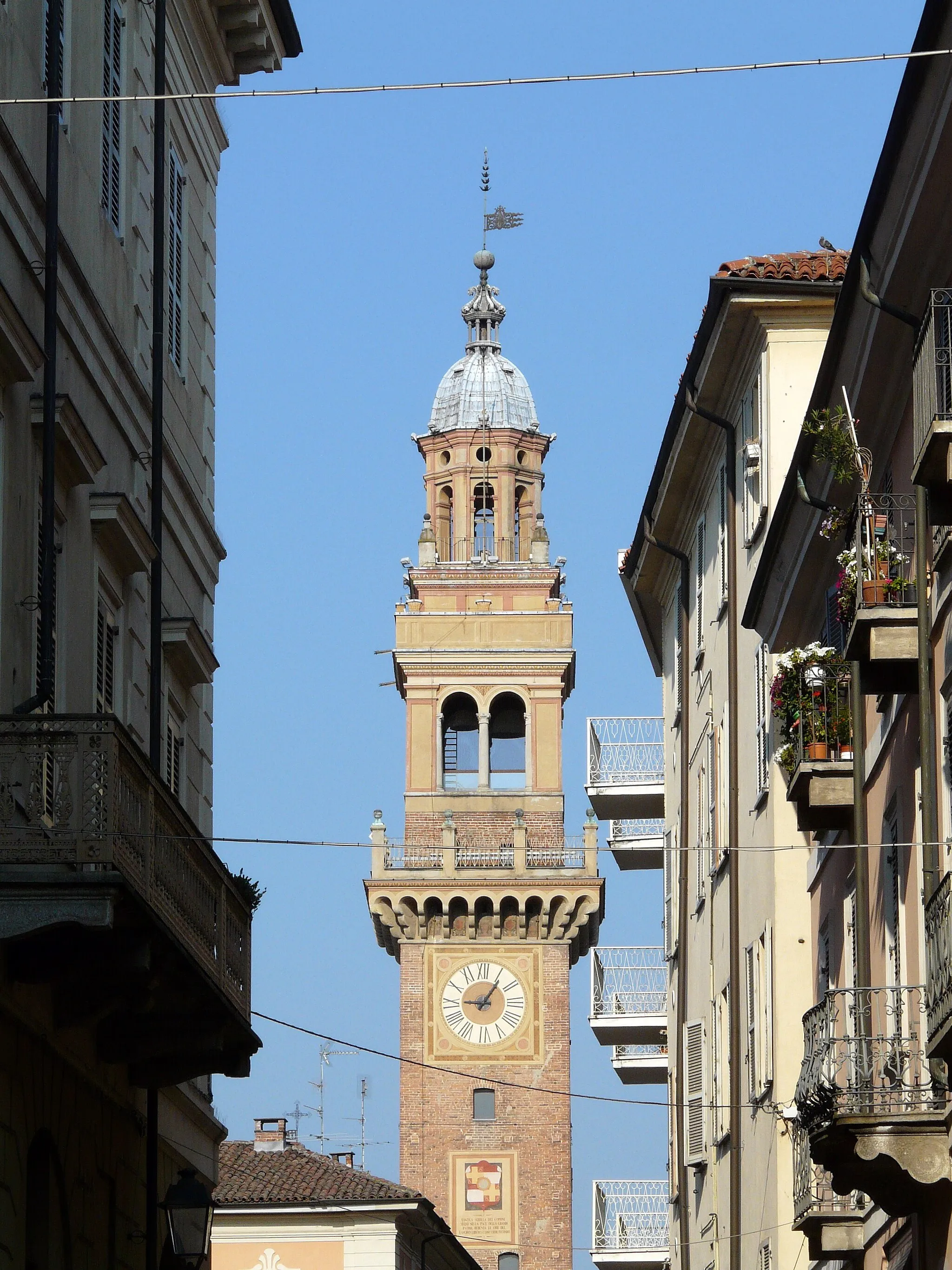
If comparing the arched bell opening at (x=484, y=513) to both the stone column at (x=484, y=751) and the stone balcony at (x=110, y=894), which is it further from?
the stone balcony at (x=110, y=894)

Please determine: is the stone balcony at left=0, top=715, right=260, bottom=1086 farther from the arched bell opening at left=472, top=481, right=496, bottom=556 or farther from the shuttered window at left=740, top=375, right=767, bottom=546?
the arched bell opening at left=472, top=481, right=496, bottom=556

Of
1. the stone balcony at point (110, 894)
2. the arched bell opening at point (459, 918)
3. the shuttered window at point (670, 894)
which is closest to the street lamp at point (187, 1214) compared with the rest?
the stone balcony at point (110, 894)

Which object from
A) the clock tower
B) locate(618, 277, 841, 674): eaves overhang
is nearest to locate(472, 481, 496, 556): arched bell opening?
the clock tower

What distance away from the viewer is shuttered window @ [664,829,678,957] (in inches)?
1219

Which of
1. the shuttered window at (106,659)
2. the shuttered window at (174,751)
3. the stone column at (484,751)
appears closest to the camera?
the shuttered window at (106,659)

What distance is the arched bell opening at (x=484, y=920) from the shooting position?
218 ft

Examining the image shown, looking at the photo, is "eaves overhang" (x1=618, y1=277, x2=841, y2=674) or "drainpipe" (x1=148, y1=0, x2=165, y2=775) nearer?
"drainpipe" (x1=148, y1=0, x2=165, y2=775)

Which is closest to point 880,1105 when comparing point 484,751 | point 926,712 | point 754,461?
point 926,712

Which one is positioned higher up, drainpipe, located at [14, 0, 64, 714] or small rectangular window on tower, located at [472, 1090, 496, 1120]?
drainpipe, located at [14, 0, 64, 714]

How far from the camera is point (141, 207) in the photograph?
19766mm

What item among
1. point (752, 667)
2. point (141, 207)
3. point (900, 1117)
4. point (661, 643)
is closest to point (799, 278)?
point (752, 667)

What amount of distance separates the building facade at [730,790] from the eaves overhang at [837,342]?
1.57 meters

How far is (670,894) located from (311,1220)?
18253mm

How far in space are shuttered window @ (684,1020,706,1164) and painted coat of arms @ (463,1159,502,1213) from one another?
3591cm
